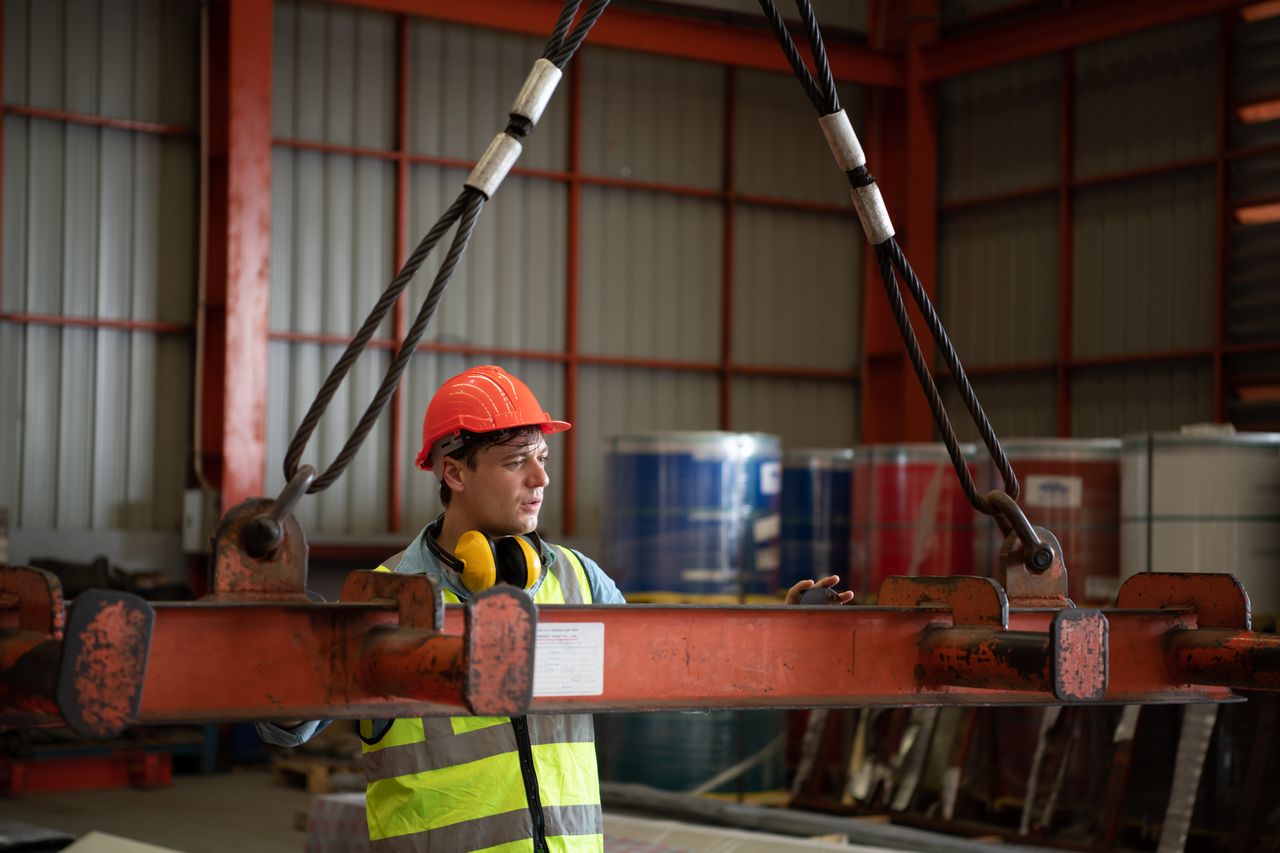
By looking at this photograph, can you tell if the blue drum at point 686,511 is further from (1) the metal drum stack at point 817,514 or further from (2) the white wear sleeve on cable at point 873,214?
(2) the white wear sleeve on cable at point 873,214

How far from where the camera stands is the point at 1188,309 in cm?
1231

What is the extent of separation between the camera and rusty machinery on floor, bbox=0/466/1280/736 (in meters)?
1.68

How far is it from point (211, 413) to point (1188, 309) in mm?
8045

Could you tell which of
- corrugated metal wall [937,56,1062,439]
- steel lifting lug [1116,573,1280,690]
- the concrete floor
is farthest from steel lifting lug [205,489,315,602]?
corrugated metal wall [937,56,1062,439]

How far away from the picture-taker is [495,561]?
2779 millimetres

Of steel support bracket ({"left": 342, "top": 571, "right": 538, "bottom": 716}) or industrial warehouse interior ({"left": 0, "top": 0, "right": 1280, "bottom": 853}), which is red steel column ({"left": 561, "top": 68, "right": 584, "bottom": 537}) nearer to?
industrial warehouse interior ({"left": 0, "top": 0, "right": 1280, "bottom": 853})

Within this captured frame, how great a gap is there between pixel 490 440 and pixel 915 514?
6677 mm

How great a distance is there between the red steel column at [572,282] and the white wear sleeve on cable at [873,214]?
10.9 m

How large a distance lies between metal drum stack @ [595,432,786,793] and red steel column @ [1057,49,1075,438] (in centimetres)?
473

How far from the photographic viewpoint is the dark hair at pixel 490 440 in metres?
2.94

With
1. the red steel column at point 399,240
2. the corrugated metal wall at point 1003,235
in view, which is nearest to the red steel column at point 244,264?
the red steel column at point 399,240

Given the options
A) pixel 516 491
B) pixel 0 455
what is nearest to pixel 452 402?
pixel 516 491

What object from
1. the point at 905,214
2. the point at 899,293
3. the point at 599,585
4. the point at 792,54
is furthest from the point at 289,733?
the point at 905,214

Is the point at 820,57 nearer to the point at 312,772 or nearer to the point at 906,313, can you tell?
the point at 906,313
